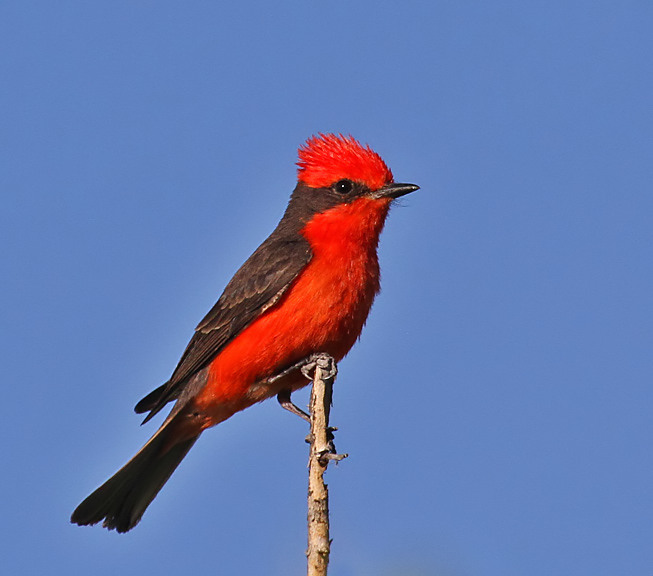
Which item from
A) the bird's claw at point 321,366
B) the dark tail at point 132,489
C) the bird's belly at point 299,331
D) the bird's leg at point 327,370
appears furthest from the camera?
the dark tail at point 132,489

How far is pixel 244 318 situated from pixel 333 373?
4.46 ft

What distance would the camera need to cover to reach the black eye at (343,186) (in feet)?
27.3

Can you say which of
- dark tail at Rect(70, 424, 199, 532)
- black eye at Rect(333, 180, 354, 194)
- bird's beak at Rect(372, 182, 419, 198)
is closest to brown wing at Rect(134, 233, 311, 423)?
dark tail at Rect(70, 424, 199, 532)

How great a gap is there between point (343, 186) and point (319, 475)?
11.8 ft

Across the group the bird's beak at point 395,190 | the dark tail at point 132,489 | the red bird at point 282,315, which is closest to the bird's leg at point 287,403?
the red bird at point 282,315

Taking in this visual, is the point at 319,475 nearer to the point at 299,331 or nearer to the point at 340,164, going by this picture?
the point at 299,331

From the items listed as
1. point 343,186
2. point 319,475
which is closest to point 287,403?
point 343,186

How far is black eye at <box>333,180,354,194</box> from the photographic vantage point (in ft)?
27.3

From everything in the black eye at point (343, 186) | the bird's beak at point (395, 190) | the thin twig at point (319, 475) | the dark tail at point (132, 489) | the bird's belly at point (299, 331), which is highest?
the black eye at point (343, 186)

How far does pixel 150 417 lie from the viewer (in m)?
8.12

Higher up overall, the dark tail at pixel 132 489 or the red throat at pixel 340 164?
the red throat at pixel 340 164

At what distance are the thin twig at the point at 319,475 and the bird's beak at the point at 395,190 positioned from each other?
2166 mm

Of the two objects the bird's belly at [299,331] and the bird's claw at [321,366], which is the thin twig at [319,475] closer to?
the bird's claw at [321,366]

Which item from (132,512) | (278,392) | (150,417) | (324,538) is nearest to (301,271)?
(278,392)
